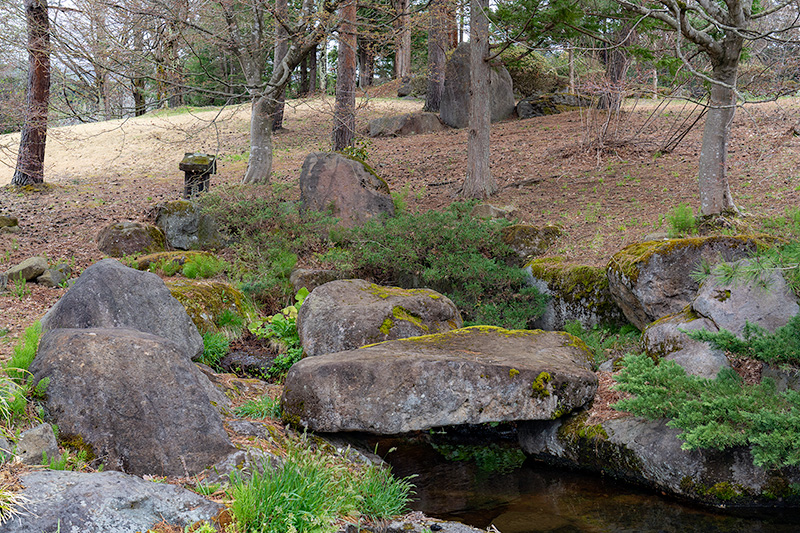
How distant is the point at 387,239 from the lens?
9.72m

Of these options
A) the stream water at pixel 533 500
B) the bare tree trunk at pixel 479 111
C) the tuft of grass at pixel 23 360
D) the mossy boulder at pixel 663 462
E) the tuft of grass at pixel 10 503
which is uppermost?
the bare tree trunk at pixel 479 111

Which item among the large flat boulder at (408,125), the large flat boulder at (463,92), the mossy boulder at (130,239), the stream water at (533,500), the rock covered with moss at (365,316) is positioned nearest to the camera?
the stream water at (533,500)

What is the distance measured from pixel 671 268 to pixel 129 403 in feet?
19.3

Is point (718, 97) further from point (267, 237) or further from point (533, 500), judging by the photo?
point (267, 237)

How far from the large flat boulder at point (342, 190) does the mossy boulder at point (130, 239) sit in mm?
2867

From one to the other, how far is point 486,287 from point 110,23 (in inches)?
304

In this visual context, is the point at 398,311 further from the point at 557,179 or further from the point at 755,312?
the point at 557,179

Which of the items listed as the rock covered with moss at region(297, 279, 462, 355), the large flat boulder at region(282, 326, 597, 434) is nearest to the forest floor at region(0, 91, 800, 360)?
the rock covered with moss at region(297, 279, 462, 355)

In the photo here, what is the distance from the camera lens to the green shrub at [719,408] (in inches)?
165

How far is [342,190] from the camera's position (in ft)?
37.8

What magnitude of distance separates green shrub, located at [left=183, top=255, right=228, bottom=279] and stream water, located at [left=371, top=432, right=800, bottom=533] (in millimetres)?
4823

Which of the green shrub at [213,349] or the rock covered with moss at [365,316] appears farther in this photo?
the green shrub at [213,349]

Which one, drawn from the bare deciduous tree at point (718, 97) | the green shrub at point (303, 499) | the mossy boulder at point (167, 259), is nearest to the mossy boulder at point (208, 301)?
the mossy boulder at point (167, 259)

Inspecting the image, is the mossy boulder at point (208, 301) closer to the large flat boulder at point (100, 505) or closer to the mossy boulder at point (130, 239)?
the mossy boulder at point (130, 239)
